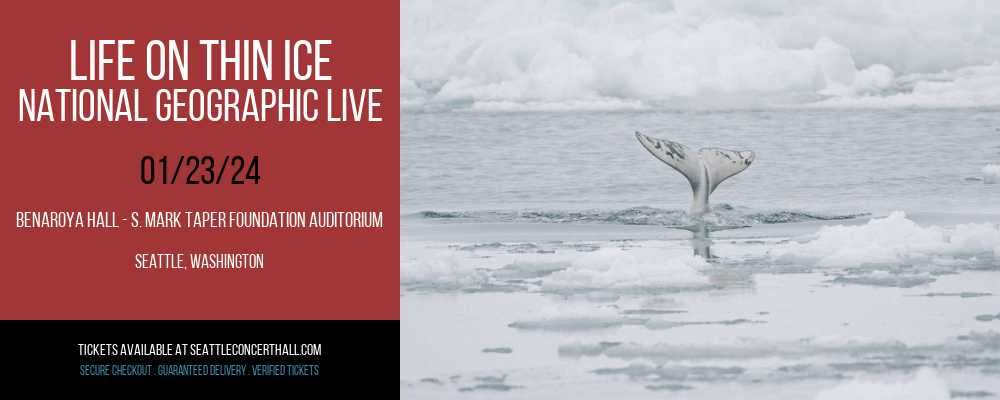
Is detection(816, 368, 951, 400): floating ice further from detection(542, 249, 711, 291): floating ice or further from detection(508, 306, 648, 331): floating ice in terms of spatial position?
detection(542, 249, 711, 291): floating ice

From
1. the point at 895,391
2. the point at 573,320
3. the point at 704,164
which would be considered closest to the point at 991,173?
the point at 704,164

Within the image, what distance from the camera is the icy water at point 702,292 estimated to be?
20.8 feet

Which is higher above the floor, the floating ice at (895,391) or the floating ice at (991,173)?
the floating ice at (991,173)

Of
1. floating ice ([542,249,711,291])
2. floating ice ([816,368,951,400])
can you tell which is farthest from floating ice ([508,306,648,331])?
floating ice ([816,368,951,400])

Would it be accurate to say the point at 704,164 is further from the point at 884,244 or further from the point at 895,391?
the point at 895,391

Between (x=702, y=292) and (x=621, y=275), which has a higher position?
(x=621, y=275)

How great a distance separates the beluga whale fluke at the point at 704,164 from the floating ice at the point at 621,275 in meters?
5.06

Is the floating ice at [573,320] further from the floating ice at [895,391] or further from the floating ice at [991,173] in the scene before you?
the floating ice at [991,173]

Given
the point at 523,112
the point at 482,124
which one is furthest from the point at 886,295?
the point at 523,112

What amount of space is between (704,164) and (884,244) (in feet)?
13.7

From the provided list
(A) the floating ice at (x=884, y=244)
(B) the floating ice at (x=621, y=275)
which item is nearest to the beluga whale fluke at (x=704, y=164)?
(A) the floating ice at (x=884, y=244)

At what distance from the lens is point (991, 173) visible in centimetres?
2181

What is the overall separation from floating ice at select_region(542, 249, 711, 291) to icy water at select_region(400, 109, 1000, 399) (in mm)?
20

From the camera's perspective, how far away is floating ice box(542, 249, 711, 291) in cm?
925
